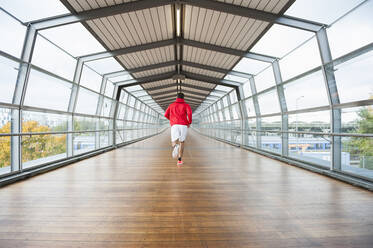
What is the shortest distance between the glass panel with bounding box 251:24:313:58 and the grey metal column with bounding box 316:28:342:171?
2.05 ft

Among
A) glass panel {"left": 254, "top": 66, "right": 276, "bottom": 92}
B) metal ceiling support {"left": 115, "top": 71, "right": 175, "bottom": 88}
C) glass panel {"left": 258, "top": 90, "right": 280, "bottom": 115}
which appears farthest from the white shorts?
metal ceiling support {"left": 115, "top": 71, "right": 175, "bottom": 88}

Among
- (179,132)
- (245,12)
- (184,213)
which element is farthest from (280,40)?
(184,213)

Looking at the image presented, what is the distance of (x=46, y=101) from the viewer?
510 cm

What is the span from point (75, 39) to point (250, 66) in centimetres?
615

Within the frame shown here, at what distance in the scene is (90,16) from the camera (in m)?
4.47

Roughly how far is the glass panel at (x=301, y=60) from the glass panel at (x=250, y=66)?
1.25 metres

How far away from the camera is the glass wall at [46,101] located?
3715 mm

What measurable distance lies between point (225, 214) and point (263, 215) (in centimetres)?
39

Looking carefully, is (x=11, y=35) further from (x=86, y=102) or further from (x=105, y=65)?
(x=105, y=65)

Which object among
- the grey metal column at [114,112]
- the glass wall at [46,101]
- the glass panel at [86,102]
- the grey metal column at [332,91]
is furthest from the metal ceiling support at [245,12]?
the grey metal column at [114,112]

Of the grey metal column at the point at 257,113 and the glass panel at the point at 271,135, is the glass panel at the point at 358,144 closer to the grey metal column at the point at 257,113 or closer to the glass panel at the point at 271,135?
the glass panel at the point at 271,135

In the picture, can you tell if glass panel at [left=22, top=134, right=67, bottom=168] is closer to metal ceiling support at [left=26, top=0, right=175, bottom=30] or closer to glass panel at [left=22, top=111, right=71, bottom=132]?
Answer: glass panel at [left=22, top=111, right=71, bottom=132]

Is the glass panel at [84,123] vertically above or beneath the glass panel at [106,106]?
beneath

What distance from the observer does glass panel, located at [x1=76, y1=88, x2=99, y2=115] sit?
6.74 metres
